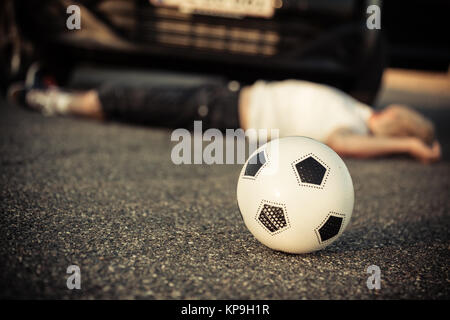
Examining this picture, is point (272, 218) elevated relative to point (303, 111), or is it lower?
lower

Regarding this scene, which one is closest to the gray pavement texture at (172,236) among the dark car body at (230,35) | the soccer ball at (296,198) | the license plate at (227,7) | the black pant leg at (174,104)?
the soccer ball at (296,198)

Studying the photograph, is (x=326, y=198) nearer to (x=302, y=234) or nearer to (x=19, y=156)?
(x=302, y=234)

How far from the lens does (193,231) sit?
1755 mm

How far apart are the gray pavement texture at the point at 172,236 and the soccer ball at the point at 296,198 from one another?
0.34ft

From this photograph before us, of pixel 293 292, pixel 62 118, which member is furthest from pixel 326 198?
pixel 62 118

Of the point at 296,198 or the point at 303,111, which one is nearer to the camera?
the point at 296,198

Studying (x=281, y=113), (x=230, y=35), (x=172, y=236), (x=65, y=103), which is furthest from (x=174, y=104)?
(x=172, y=236)

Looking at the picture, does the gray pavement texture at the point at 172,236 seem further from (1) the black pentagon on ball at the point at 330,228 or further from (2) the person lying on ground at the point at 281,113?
(2) the person lying on ground at the point at 281,113

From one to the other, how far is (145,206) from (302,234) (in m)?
0.82

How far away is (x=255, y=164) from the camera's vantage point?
1.60 m

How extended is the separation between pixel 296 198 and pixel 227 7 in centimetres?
234

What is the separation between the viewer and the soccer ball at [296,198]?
4.86 feet

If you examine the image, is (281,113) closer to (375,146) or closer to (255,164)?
(375,146)

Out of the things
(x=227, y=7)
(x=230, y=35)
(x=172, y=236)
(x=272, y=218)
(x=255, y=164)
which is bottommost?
(x=172, y=236)
